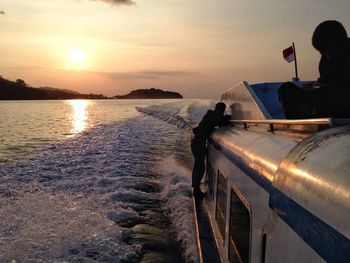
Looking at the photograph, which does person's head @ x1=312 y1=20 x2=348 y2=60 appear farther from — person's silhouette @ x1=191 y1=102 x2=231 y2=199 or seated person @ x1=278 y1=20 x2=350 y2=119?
person's silhouette @ x1=191 y1=102 x2=231 y2=199

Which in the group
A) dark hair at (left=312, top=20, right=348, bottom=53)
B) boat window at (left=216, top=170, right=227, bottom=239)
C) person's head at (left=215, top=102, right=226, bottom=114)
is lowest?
boat window at (left=216, top=170, right=227, bottom=239)

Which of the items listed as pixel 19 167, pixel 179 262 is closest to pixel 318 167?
pixel 179 262

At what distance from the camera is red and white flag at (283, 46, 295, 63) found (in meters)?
9.68

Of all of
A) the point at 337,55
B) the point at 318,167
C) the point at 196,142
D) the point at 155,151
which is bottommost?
the point at 155,151

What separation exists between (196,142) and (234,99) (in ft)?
4.48

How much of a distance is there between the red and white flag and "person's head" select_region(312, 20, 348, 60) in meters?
6.53

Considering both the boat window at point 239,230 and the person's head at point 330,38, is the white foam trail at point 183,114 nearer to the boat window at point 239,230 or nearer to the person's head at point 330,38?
the boat window at point 239,230

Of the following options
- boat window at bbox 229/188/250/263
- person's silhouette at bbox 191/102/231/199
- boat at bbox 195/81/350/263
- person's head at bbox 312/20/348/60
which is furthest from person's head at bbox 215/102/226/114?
person's head at bbox 312/20/348/60

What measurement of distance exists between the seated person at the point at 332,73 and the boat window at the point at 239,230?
3.72 feet

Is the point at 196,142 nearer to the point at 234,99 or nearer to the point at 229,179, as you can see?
the point at 234,99

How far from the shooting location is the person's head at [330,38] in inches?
126

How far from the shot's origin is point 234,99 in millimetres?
8039

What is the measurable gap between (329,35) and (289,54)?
6.80m

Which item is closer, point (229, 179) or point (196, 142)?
point (229, 179)
